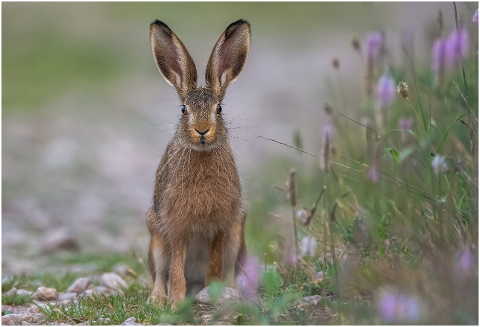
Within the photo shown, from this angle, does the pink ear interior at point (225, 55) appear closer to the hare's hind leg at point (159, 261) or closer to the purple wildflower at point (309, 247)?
the hare's hind leg at point (159, 261)

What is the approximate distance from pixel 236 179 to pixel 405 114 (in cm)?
224

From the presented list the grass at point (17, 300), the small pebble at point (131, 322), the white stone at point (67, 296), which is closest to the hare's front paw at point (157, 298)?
the small pebble at point (131, 322)

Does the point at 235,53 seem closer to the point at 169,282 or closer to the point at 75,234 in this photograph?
the point at 169,282

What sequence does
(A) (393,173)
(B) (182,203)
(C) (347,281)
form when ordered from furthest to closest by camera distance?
(A) (393,173)
(B) (182,203)
(C) (347,281)

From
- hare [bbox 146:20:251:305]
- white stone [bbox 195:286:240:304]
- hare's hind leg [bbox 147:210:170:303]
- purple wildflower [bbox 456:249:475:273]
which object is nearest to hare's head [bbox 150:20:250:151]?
hare [bbox 146:20:251:305]

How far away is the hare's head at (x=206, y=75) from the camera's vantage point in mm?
5059

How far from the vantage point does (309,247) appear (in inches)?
234

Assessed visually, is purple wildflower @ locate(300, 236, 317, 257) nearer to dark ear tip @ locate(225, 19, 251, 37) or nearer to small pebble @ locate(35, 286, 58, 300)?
dark ear tip @ locate(225, 19, 251, 37)

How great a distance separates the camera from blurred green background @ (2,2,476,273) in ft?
28.6

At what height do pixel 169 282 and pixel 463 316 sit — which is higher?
pixel 169 282

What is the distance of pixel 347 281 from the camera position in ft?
13.7

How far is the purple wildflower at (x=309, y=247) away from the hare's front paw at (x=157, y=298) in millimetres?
1110

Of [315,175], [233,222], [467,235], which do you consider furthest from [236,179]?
[315,175]

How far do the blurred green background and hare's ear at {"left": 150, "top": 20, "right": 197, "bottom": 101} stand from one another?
22 cm
